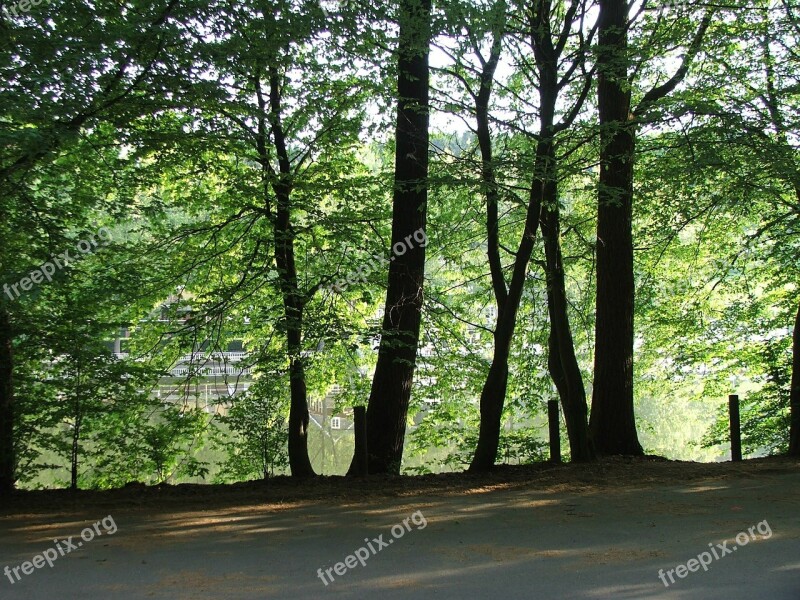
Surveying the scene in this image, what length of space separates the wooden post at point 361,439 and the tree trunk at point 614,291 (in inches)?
140

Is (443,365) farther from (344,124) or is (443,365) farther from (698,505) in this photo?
(698,505)

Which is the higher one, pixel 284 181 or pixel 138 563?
pixel 284 181

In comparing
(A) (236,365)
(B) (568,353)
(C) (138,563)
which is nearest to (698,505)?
(B) (568,353)

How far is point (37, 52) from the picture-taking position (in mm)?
6641

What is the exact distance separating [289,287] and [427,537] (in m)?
4.80

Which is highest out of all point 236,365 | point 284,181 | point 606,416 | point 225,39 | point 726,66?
point 726,66

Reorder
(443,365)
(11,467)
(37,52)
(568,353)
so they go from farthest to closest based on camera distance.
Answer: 1. (443,365)
2. (568,353)
3. (11,467)
4. (37,52)

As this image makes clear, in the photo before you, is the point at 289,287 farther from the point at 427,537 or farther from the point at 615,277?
the point at 615,277

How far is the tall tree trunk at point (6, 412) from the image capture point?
8.73 m

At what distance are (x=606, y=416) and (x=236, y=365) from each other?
585cm

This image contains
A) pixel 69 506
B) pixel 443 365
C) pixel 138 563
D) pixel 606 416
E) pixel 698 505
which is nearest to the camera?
pixel 138 563

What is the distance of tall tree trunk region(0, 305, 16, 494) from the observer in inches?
344

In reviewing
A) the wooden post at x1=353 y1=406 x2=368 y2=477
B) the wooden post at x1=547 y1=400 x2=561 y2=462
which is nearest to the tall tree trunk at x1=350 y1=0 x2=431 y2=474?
the wooden post at x1=353 y1=406 x2=368 y2=477

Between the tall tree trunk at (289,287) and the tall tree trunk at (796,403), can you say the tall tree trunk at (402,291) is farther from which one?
the tall tree trunk at (796,403)
